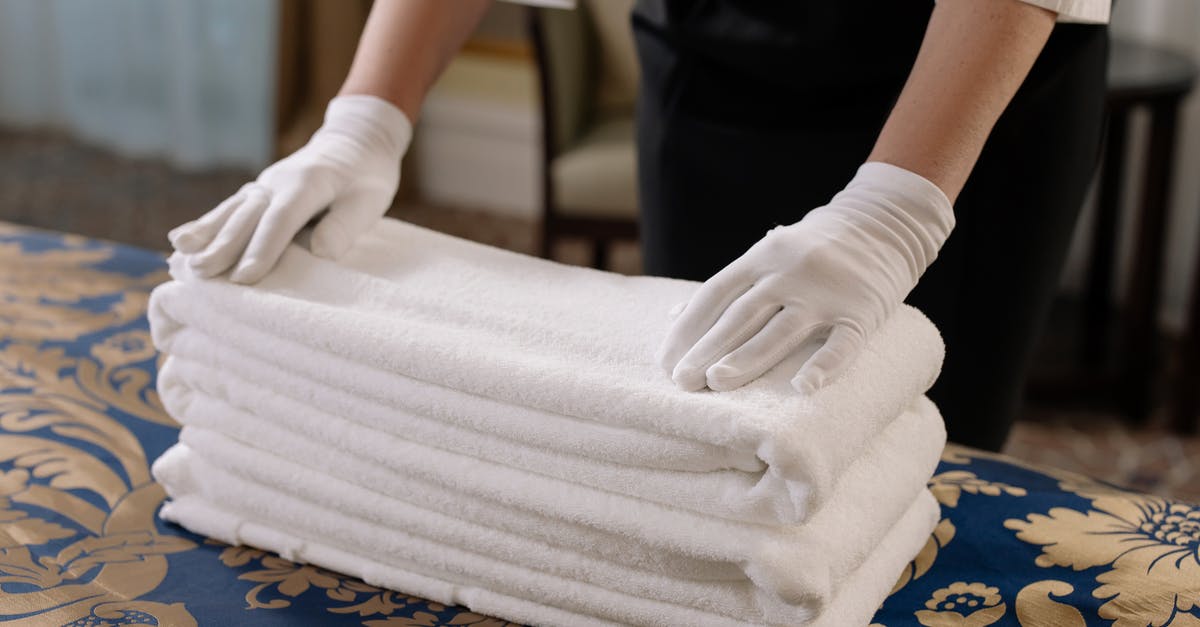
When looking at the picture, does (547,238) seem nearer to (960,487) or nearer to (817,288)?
(960,487)

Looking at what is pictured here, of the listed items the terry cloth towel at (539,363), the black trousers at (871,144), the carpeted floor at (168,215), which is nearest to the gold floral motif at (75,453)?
the terry cloth towel at (539,363)

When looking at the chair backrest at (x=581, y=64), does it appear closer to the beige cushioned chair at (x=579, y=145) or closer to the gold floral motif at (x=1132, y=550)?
the beige cushioned chair at (x=579, y=145)

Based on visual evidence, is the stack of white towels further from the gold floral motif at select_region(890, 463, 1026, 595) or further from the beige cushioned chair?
the beige cushioned chair

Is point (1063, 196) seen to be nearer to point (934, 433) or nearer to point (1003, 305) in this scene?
point (1003, 305)

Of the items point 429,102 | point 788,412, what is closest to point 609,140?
point 429,102

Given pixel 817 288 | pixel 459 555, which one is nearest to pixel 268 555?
pixel 459 555

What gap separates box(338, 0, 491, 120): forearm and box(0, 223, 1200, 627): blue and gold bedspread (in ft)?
1.20

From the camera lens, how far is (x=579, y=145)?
9.50ft

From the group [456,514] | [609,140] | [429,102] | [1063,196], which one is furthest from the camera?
[429,102]

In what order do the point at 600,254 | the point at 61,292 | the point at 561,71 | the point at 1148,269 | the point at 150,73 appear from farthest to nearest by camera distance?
the point at 150,73 → the point at 600,254 → the point at 561,71 → the point at 1148,269 → the point at 61,292

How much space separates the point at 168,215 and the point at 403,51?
2.71 meters

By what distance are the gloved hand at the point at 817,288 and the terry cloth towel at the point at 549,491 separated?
0.09 meters

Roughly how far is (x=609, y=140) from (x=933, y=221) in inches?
80.8

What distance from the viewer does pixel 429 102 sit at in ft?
13.0
